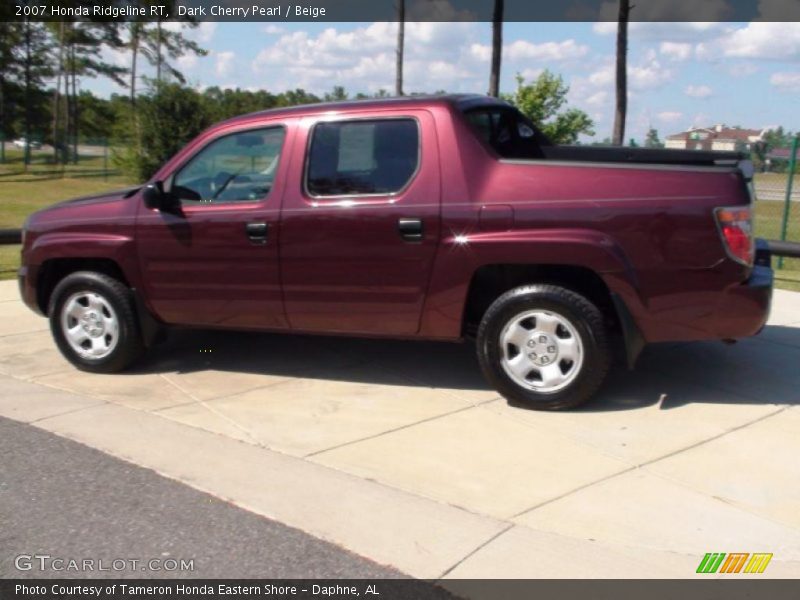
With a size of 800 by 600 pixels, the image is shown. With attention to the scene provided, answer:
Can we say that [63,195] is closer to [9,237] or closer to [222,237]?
[9,237]

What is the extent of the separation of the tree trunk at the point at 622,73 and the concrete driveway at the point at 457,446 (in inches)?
558

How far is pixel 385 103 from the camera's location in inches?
232

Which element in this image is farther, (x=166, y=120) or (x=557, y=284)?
(x=166, y=120)

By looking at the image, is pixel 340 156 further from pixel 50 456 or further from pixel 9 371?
pixel 9 371

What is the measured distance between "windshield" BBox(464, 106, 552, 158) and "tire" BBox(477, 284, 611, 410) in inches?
44.6

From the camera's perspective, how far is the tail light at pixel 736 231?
507cm

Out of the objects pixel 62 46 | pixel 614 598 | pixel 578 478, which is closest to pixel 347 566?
pixel 614 598

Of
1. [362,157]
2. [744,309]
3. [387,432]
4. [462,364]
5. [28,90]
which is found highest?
[28,90]

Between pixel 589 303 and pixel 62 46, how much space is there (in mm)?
45622

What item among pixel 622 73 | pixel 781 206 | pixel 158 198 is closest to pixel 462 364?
pixel 158 198

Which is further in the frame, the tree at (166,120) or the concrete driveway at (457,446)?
the tree at (166,120)

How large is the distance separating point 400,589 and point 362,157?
313cm

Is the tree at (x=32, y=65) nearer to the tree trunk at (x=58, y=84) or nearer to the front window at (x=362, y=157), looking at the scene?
the tree trunk at (x=58, y=84)

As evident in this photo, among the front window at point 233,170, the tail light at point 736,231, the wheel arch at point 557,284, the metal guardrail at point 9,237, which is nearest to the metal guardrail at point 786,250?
the wheel arch at point 557,284
